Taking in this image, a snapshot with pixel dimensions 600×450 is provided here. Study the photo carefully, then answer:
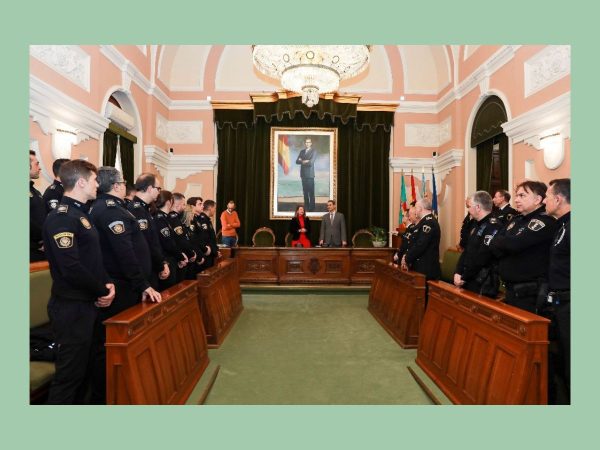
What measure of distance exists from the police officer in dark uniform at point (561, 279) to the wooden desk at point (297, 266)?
4627 millimetres

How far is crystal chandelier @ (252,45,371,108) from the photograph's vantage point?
5.69 meters

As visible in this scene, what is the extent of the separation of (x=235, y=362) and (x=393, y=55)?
7932mm

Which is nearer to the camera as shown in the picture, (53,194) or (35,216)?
(35,216)

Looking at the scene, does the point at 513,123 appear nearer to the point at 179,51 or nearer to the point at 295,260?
the point at 295,260

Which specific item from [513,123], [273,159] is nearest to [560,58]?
[513,123]

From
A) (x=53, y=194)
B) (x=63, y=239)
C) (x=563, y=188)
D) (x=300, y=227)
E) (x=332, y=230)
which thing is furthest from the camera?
(x=300, y=227)

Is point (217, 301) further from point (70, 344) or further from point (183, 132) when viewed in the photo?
point (183, 132)

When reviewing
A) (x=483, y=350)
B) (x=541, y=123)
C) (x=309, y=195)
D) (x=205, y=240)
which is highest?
(x=541, y=123)

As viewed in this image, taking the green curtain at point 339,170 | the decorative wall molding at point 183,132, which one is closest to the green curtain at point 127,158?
the decorative wall molding at point 183,132

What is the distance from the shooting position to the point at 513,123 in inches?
222

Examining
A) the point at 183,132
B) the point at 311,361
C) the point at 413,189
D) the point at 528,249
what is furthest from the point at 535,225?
the point at 183,132

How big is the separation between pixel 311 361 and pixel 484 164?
5219mm

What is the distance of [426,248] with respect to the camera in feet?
13.7

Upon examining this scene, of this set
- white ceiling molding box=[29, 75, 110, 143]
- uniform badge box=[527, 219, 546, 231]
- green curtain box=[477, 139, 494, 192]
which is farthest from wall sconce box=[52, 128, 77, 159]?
green curtain box=[477, 139, 494, 192]
